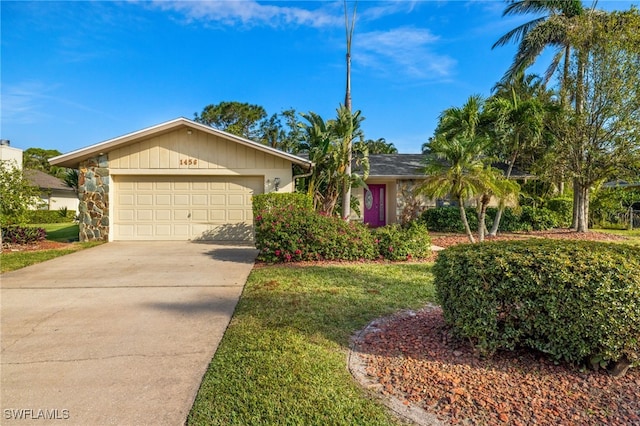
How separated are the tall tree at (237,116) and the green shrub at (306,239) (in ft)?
104

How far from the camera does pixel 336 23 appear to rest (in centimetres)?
1223

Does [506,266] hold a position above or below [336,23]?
below

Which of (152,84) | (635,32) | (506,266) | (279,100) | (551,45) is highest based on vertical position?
(279,100)

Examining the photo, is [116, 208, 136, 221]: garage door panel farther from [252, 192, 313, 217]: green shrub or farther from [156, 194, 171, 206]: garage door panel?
[252, 192, 313, 217]: green shrub

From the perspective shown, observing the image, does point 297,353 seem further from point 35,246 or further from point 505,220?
point 505,220

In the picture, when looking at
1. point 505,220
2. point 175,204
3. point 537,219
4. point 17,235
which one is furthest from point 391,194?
point 17,235

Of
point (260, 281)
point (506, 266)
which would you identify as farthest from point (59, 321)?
point (506, 266)

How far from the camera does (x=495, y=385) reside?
276 centimetres

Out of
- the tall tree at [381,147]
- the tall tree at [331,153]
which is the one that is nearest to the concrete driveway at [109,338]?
the tall tree at [331,153]

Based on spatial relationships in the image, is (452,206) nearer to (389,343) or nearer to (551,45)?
(551,45)

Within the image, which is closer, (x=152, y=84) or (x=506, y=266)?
(x=506, y=266)

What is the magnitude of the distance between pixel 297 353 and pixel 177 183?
33.0ft

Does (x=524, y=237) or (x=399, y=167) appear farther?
(x=399, y=167)

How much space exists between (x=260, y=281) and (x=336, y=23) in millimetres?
10006
